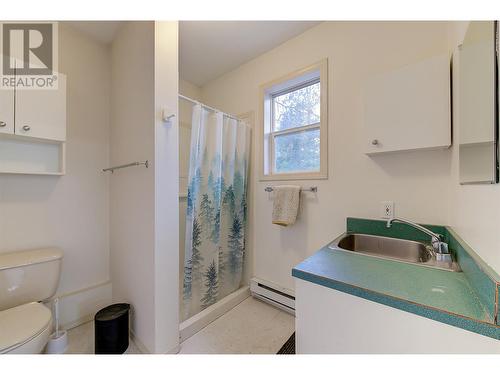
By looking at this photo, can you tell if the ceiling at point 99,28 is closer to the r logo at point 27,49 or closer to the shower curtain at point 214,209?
the r logo at point 27,49

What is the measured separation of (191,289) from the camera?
1.63m

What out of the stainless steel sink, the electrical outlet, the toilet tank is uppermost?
the electrical outlet

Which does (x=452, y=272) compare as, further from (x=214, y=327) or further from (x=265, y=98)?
(x=265, y=98)

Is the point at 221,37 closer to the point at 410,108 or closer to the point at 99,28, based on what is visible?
the point at 99,28

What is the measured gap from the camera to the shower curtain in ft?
5.26

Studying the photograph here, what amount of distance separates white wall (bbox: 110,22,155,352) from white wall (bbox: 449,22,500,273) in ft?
4.80

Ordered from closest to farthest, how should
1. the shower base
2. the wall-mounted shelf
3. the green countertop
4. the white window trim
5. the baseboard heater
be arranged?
the green countertop
the wall-mounted shelf
the shower base
the white window trim
the baseboard heater

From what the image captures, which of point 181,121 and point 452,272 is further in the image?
point 181,121

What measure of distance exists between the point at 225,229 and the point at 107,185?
116 centimetres

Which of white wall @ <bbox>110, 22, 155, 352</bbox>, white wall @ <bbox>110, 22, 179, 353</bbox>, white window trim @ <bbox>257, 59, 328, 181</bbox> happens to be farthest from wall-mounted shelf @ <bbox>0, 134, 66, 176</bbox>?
white window trim @ <bbox>257, 59, 328, 181</bbox>

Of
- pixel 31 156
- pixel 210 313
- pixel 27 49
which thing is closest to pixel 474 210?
pixel 210 313

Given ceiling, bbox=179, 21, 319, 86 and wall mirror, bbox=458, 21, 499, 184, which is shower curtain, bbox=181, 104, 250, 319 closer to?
ceiling, bbox=179, 21, 319, 86

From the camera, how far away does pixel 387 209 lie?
131 centimetres
